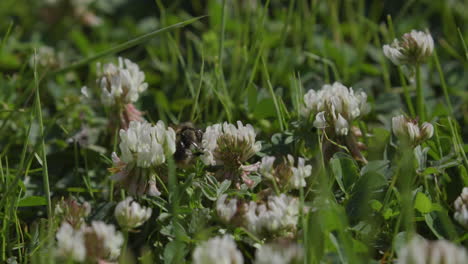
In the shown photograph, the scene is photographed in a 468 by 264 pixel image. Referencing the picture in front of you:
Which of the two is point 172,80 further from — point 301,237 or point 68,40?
point 301,237

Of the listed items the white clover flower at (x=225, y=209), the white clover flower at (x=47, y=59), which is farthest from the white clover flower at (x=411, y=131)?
the white clover flower at (x=47, y=59)

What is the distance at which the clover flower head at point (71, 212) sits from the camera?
44.9 inches

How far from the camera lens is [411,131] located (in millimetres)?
1206

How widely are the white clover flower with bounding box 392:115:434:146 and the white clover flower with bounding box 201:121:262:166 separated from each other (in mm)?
267

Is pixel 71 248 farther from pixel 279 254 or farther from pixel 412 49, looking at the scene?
pixel 412 49

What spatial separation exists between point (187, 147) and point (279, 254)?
0.42m

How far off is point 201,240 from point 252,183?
24 cm

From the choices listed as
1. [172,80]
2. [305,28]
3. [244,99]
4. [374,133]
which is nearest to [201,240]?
[374,133]

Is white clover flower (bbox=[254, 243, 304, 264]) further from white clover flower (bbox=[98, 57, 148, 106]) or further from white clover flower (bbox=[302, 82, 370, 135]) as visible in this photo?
white clover flower (bbox=[98, 57, 148, 106])

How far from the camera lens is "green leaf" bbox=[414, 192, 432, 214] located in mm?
1159

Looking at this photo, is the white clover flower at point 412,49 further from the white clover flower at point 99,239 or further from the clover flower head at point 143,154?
the white clover flower at point 99,239

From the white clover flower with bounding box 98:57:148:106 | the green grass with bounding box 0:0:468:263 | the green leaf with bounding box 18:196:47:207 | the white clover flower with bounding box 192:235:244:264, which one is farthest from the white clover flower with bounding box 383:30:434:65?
the green leaf with bounding box 18:196:47:207

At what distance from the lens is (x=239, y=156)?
4.02 ft

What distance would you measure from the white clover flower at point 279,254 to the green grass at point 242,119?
10cm
